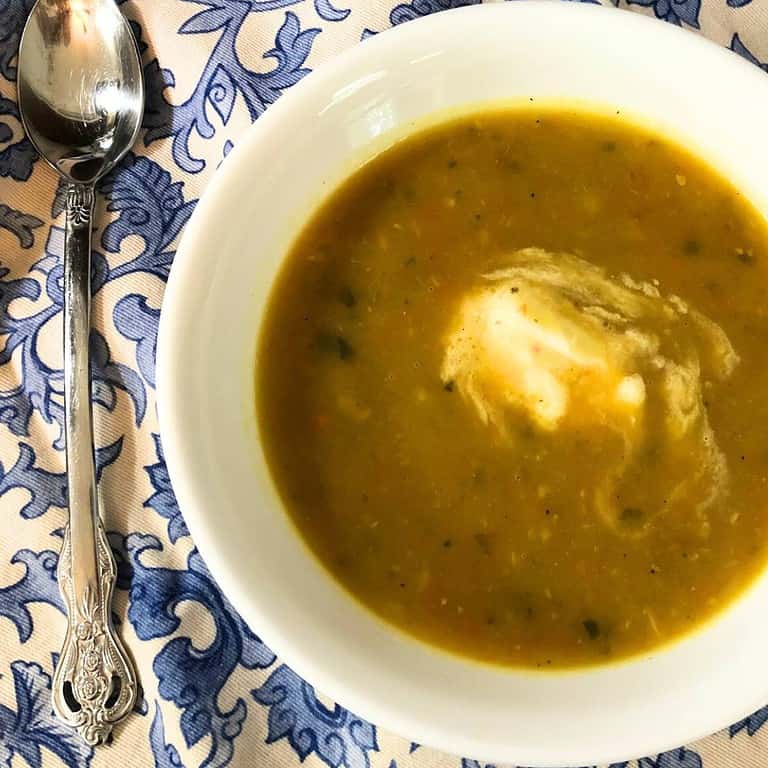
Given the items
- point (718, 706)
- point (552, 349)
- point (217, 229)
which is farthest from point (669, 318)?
point (217, 229)

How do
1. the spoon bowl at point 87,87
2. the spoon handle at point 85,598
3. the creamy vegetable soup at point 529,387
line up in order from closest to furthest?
1. the creamy vegetable soup at point 529,387
2. the spoon handle at point 85,598
3. the spoon bowl at point 87,87

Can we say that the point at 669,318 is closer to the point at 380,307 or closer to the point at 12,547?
the point at 380,307

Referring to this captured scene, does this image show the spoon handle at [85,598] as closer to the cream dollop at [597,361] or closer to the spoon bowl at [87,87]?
the spoon bowl at [87,87]

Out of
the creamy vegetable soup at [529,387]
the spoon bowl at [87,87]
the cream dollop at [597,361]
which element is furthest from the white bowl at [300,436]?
the spoon bowl at [87,87]

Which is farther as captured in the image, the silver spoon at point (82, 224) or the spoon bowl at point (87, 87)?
the spoon bowl at point (87, 87)

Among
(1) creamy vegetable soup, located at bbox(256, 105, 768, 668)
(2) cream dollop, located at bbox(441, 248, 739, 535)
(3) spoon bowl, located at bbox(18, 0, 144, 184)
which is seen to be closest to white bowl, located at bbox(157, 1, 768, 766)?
(1) creamy vegetable soup, located at bbox(256, 105, 768, 668)

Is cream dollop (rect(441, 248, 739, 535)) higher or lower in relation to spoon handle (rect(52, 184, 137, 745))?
higher

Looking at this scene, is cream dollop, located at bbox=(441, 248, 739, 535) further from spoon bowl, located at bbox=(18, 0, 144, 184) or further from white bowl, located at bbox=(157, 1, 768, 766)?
spoon bowl, located at bbox=(18, 0, 144, 184)
